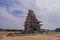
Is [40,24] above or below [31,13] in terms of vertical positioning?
below

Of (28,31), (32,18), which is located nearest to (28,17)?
(32,18)

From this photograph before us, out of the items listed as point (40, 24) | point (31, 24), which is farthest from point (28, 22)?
A: point (40, 24)

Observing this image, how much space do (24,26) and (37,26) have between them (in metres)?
4.33

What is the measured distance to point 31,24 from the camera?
1829 inches

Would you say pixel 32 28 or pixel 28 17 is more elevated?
pixel 28 17

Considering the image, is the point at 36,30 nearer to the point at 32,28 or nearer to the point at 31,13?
the point at 32,28

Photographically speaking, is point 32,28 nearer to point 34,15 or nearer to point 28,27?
point 28,27

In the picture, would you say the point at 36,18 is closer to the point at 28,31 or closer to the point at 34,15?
the point at 34,15

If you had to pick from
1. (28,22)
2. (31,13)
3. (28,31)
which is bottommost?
(28,31)

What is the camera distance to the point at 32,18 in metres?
47.2

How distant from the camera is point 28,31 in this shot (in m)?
46.5

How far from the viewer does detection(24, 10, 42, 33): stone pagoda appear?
46.5 m

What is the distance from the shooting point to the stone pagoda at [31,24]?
46475 mm

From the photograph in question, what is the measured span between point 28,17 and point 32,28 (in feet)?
12.2
